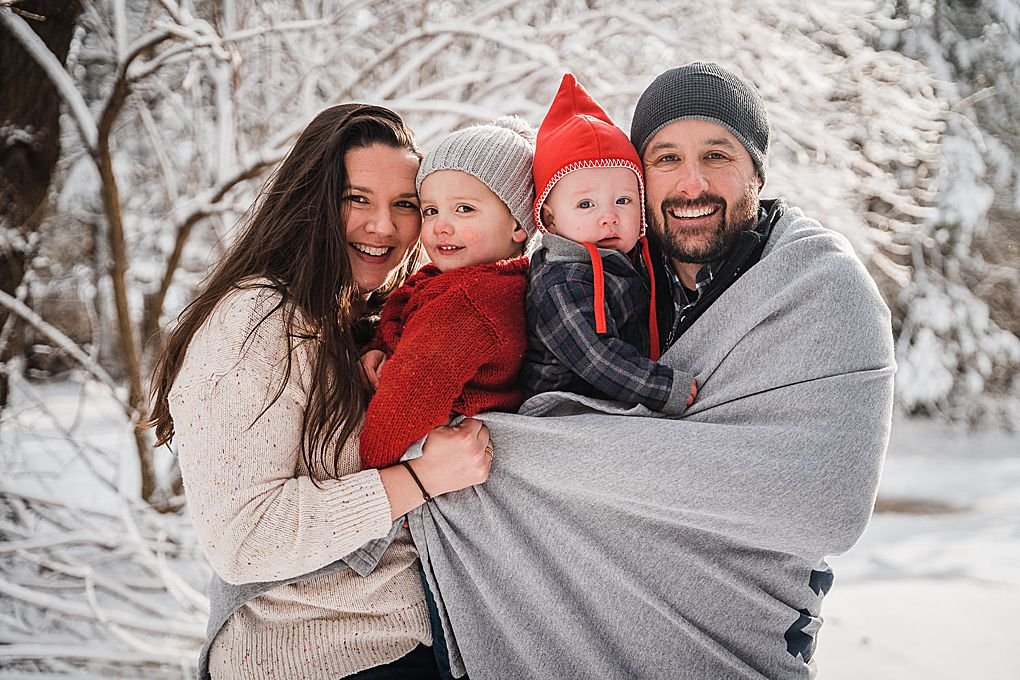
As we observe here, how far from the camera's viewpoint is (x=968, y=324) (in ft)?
32.2

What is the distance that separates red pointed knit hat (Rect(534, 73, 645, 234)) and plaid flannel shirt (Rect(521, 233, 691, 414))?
150 mm

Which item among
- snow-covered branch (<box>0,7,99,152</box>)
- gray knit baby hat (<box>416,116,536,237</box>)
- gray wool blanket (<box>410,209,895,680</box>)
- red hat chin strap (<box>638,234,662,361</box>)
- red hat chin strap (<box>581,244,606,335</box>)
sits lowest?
gray wool blanket (<box>410,209,895,680</box>)

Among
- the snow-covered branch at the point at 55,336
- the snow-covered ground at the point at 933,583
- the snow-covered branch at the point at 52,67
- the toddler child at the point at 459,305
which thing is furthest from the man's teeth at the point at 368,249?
the snow-covered ground at the point at 933,583

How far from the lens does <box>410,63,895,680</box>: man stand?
4.97ft

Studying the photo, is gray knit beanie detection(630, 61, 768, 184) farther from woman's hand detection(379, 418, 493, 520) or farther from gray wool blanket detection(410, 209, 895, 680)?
woman's hand detection(379, 418, 493, 520)

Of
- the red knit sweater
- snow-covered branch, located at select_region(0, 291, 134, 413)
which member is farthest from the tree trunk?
the red knit sweater

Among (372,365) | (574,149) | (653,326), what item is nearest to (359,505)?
(372,365)

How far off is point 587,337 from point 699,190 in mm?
510

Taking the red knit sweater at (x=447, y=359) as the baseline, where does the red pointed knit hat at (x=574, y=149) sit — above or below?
above

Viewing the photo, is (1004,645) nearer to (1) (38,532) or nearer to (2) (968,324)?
(1) (38,532)

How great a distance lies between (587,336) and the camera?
1641 millimetres

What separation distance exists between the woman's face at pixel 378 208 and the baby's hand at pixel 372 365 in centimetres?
23

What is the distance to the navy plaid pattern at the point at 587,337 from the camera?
163 cm

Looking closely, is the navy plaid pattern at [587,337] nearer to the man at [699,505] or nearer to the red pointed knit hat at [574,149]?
the man at [699,505]
